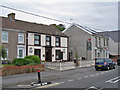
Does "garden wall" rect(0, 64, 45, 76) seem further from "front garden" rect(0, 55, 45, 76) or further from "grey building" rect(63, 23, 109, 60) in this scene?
"grey building" rect(63, 23, 109, 60)

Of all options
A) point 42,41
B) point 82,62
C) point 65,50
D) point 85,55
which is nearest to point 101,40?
point 85,55

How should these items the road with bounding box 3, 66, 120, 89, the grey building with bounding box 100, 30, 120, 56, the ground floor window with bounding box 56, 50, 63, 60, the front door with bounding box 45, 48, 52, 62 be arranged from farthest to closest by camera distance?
the grey building with bounding box 100, 30, 120, 56 < the ground floor window with bounding box 56, 50, 63, 60 < the front door with bounding box 45, 48, 52, 62 < the road with bounding box 3, 66, 120, 89

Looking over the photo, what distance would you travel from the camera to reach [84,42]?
36125 mm

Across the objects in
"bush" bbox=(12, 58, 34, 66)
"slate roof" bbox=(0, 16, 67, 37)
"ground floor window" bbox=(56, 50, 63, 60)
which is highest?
"slate roof" bbox=(0, 16, 67, 37)

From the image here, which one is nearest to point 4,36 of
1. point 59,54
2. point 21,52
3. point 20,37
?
point 20,37

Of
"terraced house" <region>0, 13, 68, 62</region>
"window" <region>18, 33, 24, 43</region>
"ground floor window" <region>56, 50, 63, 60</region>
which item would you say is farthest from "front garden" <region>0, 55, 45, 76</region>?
"ground floor window" <region>56, 50, 63, 60</region>

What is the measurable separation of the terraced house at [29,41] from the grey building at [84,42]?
479 cm

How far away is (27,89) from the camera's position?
33.4 feet

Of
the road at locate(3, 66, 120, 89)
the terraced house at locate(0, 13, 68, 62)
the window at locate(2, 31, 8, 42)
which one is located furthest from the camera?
the terraced house at locate(0, 13, 68, 62)

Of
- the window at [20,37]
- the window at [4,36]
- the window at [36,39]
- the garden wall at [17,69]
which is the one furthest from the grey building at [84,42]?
the garden wall at [17,69]

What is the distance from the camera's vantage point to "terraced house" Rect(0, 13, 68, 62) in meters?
23.6

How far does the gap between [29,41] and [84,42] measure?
555 inches

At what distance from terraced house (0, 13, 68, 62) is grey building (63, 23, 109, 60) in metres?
4.79

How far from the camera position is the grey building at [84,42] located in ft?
116
